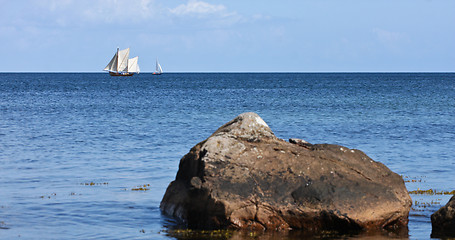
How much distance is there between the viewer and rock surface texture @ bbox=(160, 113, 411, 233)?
14836 mm

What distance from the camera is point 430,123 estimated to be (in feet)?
155

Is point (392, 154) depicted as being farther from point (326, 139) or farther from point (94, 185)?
point (94, 185)
